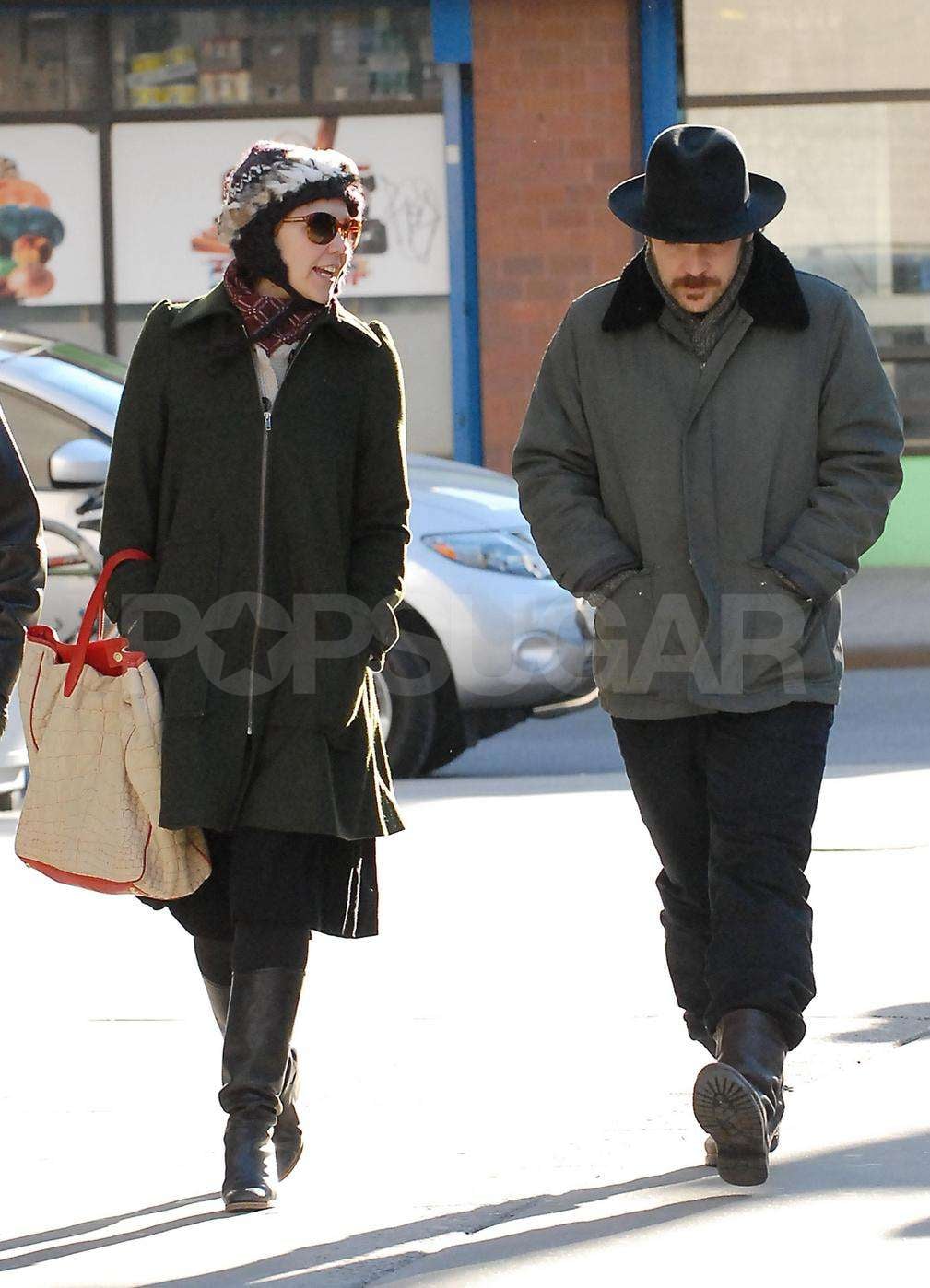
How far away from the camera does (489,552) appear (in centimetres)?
909

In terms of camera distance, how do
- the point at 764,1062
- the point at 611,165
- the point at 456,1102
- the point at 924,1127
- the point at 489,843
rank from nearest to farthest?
1. the point at 764,1062
2. the point at 924,1127
3. the point at 456,1102
4. the point at 489,843
5. the point at 611,165

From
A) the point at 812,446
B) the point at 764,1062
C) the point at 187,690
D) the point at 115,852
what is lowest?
the point at 764,1062

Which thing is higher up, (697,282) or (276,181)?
(276,181)

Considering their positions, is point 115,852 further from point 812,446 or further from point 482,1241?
point 812,446

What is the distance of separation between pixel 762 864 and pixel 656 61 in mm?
12606

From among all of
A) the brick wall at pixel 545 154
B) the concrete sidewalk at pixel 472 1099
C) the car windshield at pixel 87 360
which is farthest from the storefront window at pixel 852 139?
the concrete sidewalk at pixel 472 1099

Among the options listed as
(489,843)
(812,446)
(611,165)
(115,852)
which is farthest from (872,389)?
(611,165)

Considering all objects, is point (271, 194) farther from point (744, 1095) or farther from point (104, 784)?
point (744, 1095)

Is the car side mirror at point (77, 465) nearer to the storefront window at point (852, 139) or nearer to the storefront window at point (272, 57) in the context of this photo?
the storefront window at point (272, 57)

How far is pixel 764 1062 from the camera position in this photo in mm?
4012

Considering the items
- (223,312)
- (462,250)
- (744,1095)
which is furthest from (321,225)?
(462,250)

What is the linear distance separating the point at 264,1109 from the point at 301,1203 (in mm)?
171

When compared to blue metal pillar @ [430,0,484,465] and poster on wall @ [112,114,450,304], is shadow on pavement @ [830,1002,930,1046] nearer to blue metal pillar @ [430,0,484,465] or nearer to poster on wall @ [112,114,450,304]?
blue metal pillar @ [430,0,484,465]

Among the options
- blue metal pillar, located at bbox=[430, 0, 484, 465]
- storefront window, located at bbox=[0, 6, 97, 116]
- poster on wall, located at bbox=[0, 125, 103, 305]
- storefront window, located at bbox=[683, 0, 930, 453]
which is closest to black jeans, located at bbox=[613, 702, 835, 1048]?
blue metal pillar, located at bbox=[430, 0, 484, 465]
